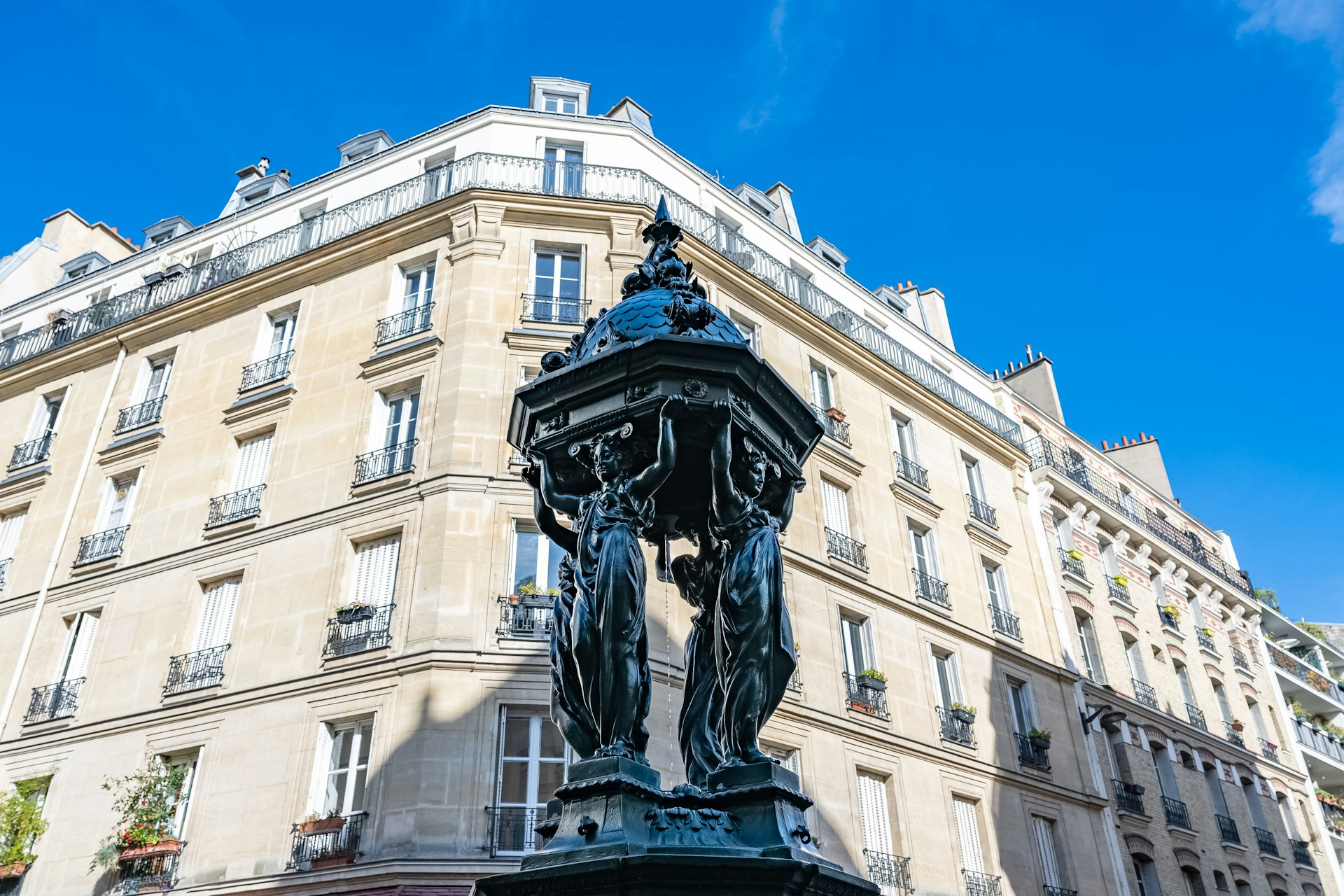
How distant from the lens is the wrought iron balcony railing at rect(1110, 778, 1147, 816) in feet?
84.5

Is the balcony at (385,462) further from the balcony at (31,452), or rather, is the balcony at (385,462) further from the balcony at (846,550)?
the balcony at (31,452)

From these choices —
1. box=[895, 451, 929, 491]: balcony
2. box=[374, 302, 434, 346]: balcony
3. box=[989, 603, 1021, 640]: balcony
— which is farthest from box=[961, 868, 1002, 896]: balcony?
box=[374, 302, 434, 346]: balcony

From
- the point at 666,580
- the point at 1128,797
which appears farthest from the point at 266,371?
the point at 1128,797

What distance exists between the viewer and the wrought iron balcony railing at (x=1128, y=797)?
25766 mm

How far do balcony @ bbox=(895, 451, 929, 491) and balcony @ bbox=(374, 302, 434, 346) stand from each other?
10928mm

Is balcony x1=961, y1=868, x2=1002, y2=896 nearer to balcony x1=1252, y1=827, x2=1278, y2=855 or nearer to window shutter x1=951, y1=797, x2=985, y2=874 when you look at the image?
window shutter x1=951, y1=797, x2=985, y2=874

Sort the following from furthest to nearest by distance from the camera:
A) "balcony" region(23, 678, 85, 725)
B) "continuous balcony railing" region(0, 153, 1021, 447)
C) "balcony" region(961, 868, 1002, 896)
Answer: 1. "continuous balcony railing" region(0, 153, 1021, 447)
2. "balcony" region(961, 868, 1002, 896)
3. "balcony" region(23, 678, 85, 725)

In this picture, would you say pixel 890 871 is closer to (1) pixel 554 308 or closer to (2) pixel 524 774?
(2) pixel 524 774

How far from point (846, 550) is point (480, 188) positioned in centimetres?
990

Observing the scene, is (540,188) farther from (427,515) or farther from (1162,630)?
(1162,630)

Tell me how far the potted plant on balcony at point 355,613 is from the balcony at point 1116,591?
21.0m

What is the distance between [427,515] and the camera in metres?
17.2

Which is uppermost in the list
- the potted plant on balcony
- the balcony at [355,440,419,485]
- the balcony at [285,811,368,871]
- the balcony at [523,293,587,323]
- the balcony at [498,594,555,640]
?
the balcony at [523,293,587,323]

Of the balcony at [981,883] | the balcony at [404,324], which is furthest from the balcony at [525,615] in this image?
the balcony at [981,883]
